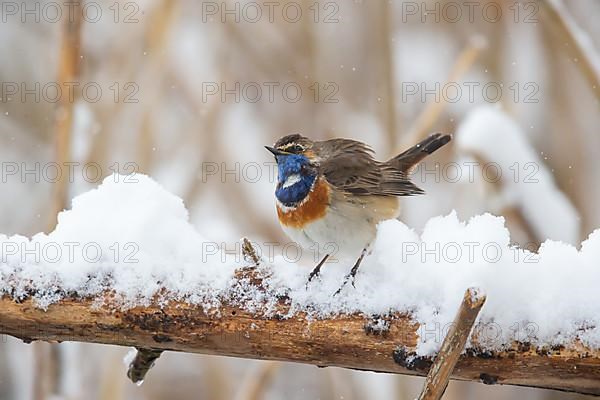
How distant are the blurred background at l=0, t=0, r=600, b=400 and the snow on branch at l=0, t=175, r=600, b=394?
897 millimetres

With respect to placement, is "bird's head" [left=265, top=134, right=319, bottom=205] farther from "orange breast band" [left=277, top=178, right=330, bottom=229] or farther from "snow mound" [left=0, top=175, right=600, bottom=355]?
"snow mound" [left=0, top=175, right=600, bottom=355]

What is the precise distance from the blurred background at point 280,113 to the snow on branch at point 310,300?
90 centimetres

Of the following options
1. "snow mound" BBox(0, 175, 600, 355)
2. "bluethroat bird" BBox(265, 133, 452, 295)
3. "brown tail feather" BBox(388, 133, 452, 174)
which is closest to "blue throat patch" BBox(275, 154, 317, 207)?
"bluethroat bird" BBox(265, 133, 452, 295)

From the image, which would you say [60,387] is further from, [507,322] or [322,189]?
Result: [507,322]

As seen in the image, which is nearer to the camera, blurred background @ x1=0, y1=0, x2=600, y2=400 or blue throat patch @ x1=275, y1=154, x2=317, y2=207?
blue throat patch @ x1=275, y1=154, x2=317, y2=207

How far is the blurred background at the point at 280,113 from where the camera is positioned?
126 inches

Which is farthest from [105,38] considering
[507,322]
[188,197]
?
[507,322]

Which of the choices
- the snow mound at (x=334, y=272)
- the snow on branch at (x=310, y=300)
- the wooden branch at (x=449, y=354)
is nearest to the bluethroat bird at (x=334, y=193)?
the snow mound at (x=334, y=272)

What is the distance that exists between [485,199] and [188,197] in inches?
53.8

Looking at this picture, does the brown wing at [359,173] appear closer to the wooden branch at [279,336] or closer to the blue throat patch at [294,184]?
the blue throat patch at [294,184]

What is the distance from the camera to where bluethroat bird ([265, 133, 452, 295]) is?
251 centimetres

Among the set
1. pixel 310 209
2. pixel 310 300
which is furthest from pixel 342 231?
pixel 310 300

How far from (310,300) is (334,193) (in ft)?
3.05

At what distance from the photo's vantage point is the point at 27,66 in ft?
16.4
